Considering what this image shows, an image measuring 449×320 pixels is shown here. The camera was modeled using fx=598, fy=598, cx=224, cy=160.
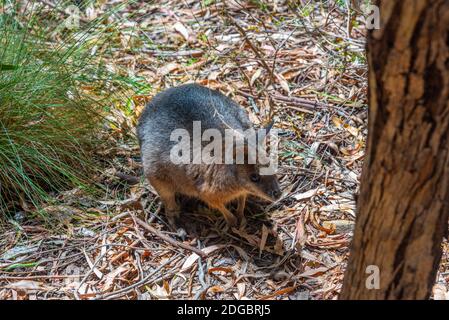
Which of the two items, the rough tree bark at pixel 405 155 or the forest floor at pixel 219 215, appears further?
the forest floor at pixel 219 215

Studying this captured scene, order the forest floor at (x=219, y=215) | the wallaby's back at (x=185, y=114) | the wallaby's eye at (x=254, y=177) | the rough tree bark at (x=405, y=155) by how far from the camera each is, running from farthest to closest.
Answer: the wallaby's back at (x=185, y=114)
the wallaby's eye at (x=254, y=177)
the forest floor at (x=219, y=215)
the rough tree bark at (x=405, y=155)

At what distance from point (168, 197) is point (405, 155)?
264 cm

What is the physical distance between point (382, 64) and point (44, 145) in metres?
3.27

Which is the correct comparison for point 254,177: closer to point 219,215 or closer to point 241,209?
point 241,209

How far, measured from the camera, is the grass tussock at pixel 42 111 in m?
4.73

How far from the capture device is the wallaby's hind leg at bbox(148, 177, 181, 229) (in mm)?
4727

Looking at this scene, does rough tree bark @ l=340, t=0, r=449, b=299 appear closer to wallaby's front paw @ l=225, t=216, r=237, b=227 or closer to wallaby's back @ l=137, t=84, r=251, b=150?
wallaby's front paw @ l=225, t=216, r=237, b=227

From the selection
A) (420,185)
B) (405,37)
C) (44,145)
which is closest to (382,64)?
(405,37)

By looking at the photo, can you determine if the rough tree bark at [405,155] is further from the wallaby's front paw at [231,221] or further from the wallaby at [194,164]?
the wallaby's front paw at [231,221]

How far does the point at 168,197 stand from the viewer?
15.7 ft

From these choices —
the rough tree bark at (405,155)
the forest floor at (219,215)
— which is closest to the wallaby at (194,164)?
the forest floor at (219,215)

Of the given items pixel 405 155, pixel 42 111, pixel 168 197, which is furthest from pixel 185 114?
pixel 405 155

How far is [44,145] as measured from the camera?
4832 millimetres
